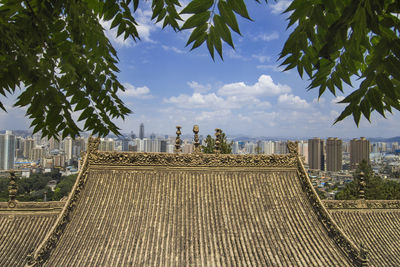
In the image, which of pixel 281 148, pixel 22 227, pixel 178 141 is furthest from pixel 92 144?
pixel 281 148

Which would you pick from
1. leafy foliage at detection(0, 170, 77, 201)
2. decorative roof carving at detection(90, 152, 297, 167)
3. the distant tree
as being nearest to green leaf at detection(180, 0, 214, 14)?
decorative roof carving at detection(90, 152, 297, 167)

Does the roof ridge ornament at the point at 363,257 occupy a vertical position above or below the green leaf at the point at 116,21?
below

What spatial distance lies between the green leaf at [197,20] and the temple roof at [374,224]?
11572 mm

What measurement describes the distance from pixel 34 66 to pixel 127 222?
7.96m

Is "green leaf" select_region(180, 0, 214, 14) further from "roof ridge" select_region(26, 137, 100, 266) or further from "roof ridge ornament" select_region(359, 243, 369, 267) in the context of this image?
"roof ridge ornament" select_region(359, 243, 369, 267)

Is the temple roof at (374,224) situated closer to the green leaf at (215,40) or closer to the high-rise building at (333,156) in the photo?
the green leaf at (215,40)

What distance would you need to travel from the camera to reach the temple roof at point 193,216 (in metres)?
8.04

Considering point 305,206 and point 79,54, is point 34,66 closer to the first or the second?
point 79,54

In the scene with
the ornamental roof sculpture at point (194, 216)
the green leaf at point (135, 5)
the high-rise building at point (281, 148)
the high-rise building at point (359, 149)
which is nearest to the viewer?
the green leaf at point (135, 5)

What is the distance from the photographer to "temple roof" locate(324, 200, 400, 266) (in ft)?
34.0

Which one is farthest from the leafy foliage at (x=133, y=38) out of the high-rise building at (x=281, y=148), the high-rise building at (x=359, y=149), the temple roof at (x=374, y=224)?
the high-rise building at (x=281, y=148)

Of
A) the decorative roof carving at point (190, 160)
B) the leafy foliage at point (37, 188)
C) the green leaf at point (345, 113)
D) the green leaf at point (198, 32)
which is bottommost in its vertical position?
the leafy foliage at point (37, 188)

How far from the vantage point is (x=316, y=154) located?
280 ft

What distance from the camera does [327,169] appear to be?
281 feet
